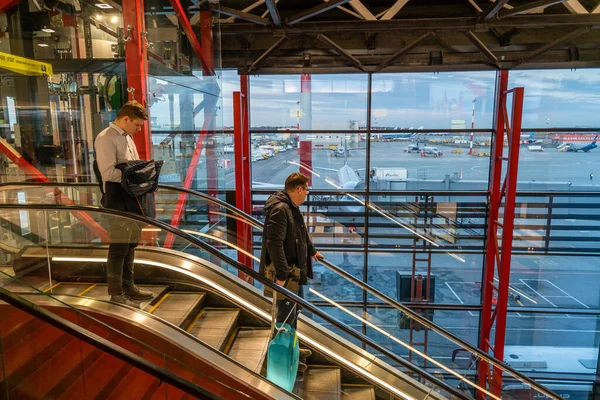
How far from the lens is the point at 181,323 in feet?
11.6

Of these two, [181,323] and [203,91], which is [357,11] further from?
[181,323]

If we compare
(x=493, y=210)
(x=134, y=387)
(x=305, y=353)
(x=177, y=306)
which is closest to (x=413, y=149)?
(x=493, y=210)

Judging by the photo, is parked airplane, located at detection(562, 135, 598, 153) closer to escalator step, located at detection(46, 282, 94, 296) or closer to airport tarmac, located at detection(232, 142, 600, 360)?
airport tarmac, located at detection(232, 142, 600, 360)

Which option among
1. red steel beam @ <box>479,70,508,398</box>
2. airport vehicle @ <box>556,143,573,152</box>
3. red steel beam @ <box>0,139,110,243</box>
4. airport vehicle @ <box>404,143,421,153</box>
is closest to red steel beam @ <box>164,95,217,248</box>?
red steel beam @ <box>0,139,110,243</box>

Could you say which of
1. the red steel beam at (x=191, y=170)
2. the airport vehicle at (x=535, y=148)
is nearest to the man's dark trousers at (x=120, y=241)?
the red steel beam at (x=191, y=170)

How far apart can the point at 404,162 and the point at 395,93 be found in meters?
1.49

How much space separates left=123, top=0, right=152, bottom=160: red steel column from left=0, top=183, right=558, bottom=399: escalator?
130 centimetres

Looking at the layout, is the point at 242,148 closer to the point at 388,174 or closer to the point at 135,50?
the point at 388,174

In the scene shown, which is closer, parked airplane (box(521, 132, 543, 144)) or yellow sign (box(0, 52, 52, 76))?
yellow sign (box(0, 52, 52, 76))

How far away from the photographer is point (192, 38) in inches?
222

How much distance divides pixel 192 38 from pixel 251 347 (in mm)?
4059

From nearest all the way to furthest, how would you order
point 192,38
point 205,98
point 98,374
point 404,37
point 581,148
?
point 98,374
point 192,38
point 205,98
point 404,37
point 581,148

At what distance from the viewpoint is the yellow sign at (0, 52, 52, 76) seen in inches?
198

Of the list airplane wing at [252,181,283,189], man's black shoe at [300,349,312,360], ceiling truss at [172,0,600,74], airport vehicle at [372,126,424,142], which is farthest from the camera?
airplane wing at [252,181,283,189]
